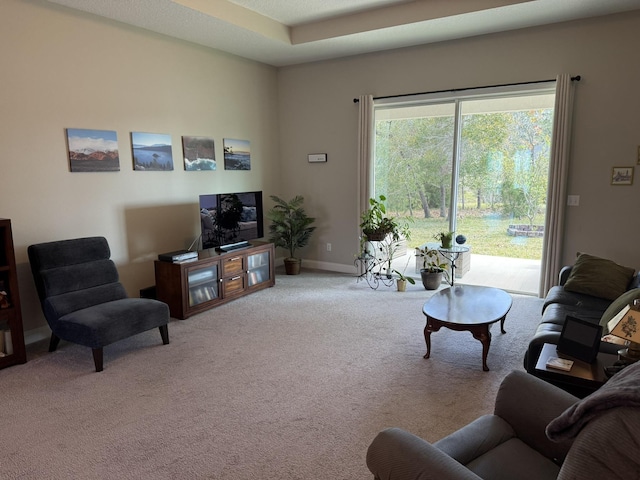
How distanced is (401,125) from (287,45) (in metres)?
1.81

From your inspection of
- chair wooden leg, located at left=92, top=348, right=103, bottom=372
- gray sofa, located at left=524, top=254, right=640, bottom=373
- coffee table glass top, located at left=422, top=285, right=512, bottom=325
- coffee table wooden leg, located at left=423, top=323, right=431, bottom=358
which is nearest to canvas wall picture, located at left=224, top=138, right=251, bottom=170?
chair wooden leg, located at left=92, top=348, right=103, bottom=372

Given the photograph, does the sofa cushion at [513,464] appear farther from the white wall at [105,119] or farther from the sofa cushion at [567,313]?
the white wall at [105,119]

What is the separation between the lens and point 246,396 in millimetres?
2951

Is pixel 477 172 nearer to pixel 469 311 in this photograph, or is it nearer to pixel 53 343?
pixel 469 311

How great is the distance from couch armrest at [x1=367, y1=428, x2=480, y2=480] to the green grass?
14.2 ft

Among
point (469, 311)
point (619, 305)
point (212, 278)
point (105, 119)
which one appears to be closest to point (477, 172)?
point (469, 311)

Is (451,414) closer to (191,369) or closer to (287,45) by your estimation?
(191,369)

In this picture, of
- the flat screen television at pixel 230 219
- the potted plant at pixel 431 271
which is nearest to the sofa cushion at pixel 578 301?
the potted plant at pixel 431 271

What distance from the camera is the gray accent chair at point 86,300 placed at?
131 inches

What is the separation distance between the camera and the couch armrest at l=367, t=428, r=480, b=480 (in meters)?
1.34

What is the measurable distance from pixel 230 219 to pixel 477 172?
3.11 meters

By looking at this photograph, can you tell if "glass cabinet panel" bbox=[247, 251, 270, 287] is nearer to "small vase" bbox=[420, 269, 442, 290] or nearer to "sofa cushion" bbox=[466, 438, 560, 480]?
"small vase" bbox=[420, 269, 442, 290]

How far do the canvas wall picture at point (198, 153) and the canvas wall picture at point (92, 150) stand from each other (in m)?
0.90

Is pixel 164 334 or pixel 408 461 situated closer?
pixel 408 461
